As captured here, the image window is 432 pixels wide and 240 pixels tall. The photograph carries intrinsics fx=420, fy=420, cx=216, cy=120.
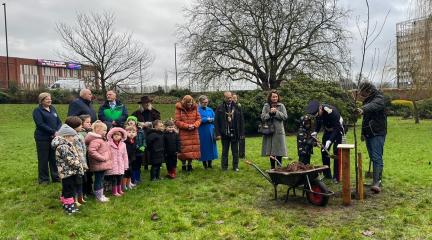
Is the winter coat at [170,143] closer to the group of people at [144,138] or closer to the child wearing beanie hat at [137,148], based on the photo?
the group of people at [144,138]

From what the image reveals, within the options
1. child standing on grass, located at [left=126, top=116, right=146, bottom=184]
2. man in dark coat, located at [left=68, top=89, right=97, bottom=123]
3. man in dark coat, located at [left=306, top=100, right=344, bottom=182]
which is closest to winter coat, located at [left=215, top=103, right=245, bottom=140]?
child standing on grass, located at [left=126, top=116, right=146, bottom=184]

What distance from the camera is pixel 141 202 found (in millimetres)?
6129

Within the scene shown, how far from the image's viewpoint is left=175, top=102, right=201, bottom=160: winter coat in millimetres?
8203

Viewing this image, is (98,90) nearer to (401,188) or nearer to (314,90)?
(314,90)

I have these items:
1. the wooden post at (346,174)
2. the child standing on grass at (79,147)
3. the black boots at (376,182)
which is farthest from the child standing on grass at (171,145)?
the black boots at (376,182)

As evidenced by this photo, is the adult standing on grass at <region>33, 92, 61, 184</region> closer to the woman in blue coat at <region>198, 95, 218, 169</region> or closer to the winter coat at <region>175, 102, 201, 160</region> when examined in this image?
the winter coat at <region>175, 102, 201, 160</region>

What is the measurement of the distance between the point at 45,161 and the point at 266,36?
20334 mm

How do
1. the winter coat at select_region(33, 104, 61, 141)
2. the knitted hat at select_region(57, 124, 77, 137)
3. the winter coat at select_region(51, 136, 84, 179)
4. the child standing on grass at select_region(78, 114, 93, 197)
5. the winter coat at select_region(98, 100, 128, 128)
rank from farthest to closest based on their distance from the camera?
A: the winter coat at select_region(98, 100, 128, 128) < the winter coat at select_region(33, 104, 61, 141) < the child standing on grass at select_region(78, 114, 93, 197) < the knitted hat at select_region(57, 124, 77, 137) < the winter coat at select_region(51, 136, 84, 179)

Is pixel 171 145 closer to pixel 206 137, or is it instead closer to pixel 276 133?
pixel 206 137

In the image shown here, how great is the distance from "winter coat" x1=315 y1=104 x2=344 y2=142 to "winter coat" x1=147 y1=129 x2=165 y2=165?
2.73 metres

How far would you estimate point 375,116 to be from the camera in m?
6.25

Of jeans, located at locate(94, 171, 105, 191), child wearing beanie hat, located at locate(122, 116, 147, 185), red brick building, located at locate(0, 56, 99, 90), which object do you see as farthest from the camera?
red brick building, located at locate(0, 56, 99, 90)

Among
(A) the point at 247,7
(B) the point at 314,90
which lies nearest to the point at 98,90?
(A) the point at 247,7

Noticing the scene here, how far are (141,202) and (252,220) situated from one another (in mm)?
1806
